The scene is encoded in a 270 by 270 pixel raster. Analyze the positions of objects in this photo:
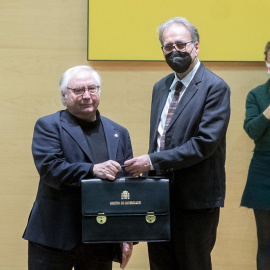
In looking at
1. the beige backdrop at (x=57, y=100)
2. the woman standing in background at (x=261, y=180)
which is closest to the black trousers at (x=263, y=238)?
the woman standing in background at (x=261, y=180)

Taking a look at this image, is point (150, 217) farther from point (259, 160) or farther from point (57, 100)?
point (57, 100)

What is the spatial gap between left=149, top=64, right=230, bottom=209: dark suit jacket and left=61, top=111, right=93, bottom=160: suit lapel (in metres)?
0.31

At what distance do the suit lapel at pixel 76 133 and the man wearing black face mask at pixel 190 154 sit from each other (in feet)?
0.71

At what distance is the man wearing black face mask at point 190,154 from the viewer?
2.36 meters

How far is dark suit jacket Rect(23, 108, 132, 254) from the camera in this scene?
7.58 ft

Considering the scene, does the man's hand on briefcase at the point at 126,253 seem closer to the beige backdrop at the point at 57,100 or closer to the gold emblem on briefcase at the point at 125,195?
the gold emblem on briefcase at the point at 125,195

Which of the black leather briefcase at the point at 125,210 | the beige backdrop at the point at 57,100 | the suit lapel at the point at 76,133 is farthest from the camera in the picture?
the beige backdrop at the point at 57,100

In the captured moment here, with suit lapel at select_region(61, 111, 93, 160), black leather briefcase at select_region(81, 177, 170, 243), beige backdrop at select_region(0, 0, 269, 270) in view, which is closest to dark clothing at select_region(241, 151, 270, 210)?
beige backdrop at select_region(0, 0, 269, 270)

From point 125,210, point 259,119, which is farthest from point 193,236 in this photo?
point 259,119

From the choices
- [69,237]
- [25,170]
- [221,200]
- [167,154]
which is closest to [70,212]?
[69,237]

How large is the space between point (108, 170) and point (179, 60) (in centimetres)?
64

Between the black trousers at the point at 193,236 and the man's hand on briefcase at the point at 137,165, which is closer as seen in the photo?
the man's hand on briefcase at the point at 137,165

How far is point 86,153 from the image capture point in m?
2.38

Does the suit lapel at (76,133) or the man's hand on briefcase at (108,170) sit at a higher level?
the suit lapel at (76,133)
